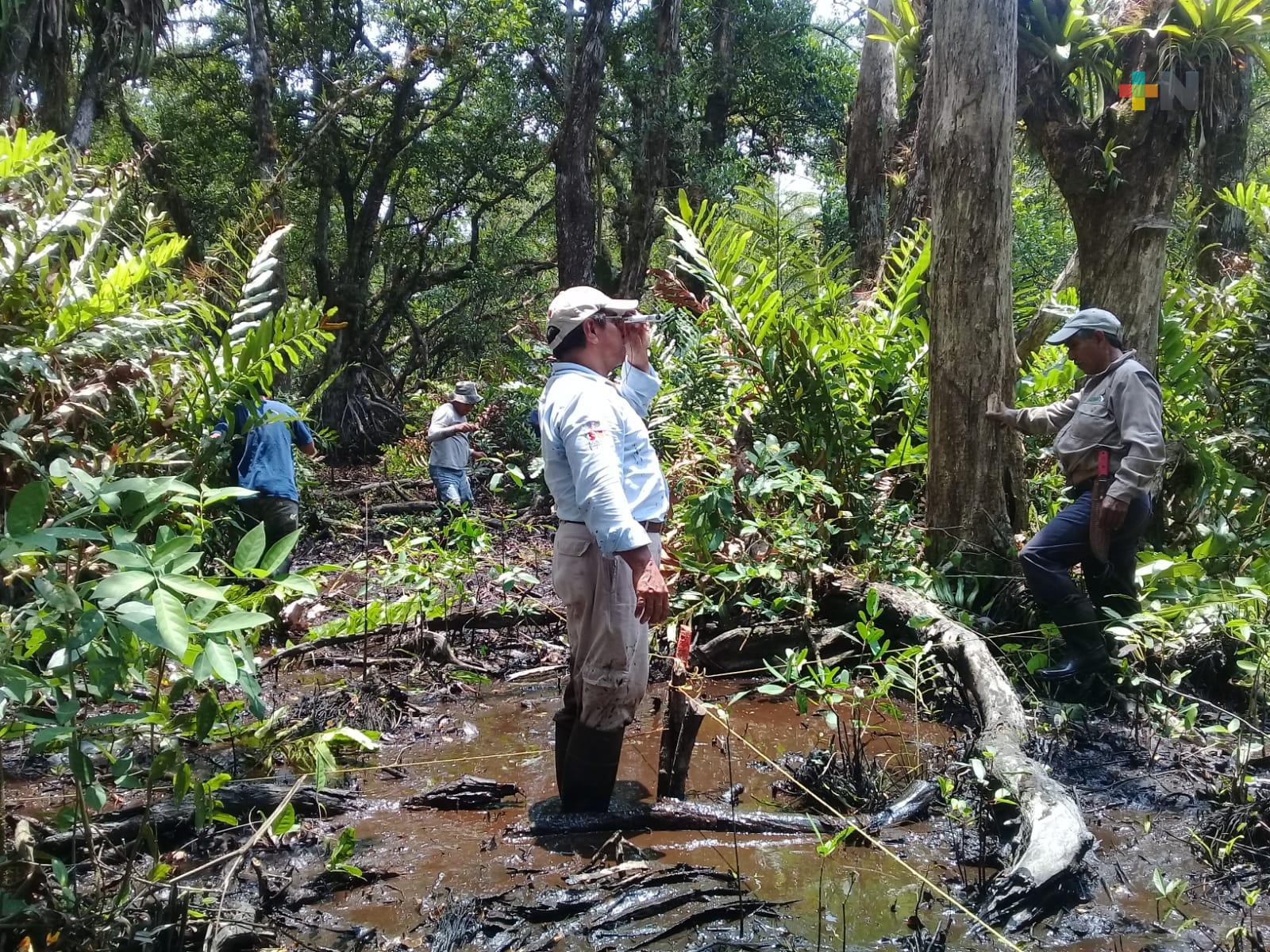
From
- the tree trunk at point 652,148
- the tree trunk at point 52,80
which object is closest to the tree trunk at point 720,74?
the tree trunk at point 652,148

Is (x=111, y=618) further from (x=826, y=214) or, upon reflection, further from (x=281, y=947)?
(x=826, y=214)

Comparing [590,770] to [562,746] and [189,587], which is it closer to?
[562,746]

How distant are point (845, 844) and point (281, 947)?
1801 mm

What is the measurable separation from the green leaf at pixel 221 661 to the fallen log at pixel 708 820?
171 centimetres

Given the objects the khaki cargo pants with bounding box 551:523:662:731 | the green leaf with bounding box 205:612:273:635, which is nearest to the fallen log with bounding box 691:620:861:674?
the khaki cargo pants with bounding box 551:523:662:731

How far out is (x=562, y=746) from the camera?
11.7 ft

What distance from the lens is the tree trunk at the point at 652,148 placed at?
1366cm

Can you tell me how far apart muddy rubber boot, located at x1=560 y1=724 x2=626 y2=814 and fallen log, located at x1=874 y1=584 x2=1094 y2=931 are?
133 cm

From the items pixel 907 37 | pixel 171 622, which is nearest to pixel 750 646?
pixel 171 622

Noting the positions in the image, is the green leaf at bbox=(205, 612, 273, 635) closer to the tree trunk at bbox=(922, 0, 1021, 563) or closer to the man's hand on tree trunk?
→ the man's hand on tree trunk

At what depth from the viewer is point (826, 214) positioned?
1488 cm

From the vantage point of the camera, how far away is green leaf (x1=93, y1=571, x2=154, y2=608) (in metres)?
1.87

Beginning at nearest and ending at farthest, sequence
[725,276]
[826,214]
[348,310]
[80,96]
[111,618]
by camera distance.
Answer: [111,618] < [725,276] < [80,96] < [826,214] < [348,310]

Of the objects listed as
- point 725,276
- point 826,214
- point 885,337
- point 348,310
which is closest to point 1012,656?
point 885,337
